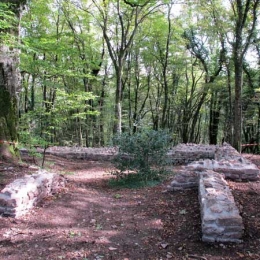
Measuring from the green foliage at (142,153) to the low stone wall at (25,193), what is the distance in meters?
1.68

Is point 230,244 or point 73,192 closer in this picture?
point 230,244

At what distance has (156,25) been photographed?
48.4 ft

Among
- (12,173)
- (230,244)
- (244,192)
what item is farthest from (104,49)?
(230,244)

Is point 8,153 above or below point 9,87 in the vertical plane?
below

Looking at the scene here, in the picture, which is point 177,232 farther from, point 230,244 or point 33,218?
point 33,218

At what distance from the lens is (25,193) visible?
388 cm

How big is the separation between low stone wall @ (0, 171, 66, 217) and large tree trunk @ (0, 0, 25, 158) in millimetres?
2150

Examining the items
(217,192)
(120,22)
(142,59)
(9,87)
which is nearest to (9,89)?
(9,87)

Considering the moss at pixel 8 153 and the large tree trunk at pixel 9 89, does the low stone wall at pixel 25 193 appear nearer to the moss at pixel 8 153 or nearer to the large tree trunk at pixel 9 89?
the moss at pixel 8 153

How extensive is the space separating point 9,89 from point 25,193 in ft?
11.3

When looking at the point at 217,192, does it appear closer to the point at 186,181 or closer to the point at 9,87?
the point at 186,181

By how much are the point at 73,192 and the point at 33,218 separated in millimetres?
1378

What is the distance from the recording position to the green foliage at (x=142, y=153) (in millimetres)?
5828

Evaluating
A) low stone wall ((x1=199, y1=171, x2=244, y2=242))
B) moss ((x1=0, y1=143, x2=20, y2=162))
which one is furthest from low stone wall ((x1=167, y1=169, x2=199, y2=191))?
moss ((x1=0, y1=143, x2=20, y2=162))
